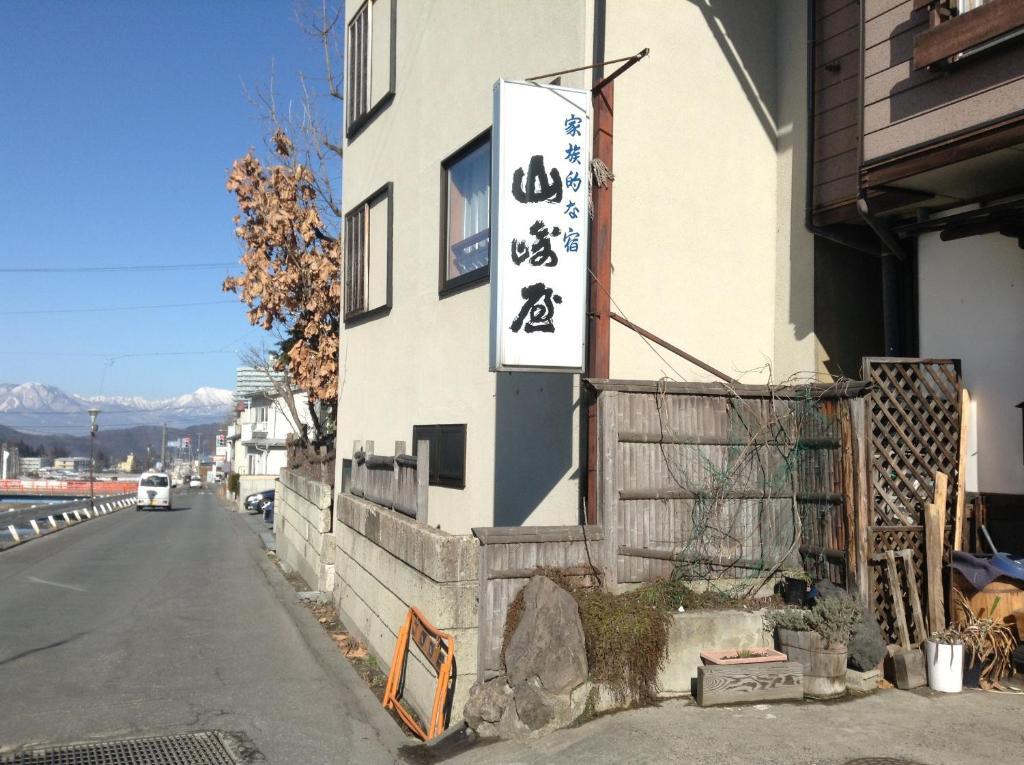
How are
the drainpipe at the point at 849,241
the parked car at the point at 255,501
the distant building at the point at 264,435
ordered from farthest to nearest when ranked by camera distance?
the distant building at the point at 264,435
the parked car at the point at 255,501
the drainpipe at the point at 849,241

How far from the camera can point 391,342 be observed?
513 inches

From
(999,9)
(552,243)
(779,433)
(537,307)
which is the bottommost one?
(779,433)

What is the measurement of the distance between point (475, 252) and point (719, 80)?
3.24 metres

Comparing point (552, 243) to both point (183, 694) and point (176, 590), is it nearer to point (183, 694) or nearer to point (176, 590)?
point (183, 694)

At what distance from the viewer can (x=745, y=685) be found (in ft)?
21.8

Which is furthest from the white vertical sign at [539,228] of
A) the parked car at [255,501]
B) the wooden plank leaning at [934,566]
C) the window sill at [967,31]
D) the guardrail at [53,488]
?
the guardrail at [53,488]

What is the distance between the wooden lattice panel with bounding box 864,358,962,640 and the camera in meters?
7.42

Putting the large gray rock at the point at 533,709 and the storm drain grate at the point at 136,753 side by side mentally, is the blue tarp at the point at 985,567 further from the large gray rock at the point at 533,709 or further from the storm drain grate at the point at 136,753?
the storm drain grate at the point at 136,753

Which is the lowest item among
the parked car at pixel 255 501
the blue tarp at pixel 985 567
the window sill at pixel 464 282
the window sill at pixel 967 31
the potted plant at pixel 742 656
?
the parked car at pixel 255 501

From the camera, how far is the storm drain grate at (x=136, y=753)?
6.64m

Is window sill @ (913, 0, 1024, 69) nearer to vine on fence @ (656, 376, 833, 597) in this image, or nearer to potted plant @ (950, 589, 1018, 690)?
vine on fence @ (656, 376, 833, 597)

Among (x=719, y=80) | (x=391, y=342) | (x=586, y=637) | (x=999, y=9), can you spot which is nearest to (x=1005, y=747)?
(x=586, y=637)

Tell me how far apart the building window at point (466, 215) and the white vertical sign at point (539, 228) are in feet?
6.39

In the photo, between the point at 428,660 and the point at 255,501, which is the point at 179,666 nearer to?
the point at 428,660
